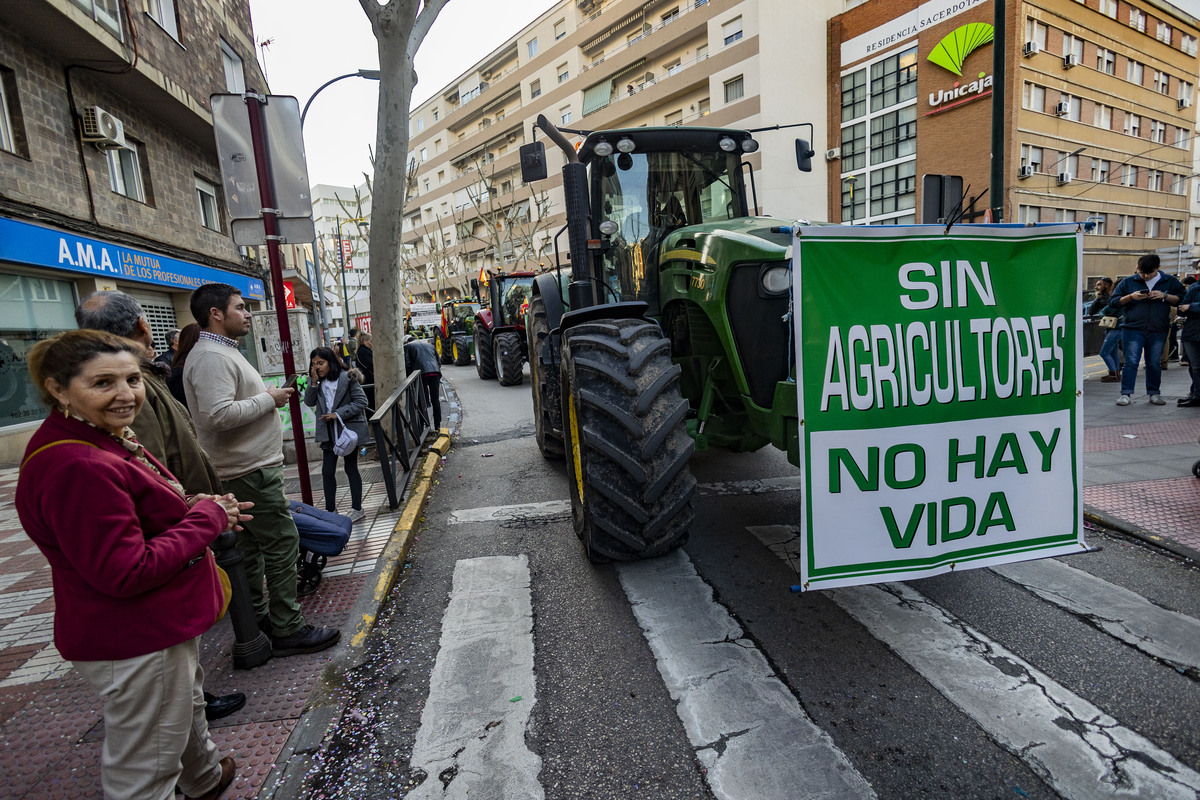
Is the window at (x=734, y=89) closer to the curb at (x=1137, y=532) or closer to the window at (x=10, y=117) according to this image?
the window at (x=10, y=117)

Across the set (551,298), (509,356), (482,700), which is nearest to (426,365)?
(551,298)

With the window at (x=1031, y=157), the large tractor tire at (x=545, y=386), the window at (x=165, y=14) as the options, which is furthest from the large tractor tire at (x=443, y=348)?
the window at (x=1031, y=157)

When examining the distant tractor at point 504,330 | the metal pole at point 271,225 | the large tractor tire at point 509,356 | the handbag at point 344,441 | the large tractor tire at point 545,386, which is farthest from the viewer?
the distant tractor at point 504,330

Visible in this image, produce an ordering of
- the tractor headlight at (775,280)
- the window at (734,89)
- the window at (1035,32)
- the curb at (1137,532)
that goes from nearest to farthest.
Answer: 1. the tractor headlight at (775,280)
2. the curb at (1137,532)
3. the window at (1035,32)
4. the window at (734,89)

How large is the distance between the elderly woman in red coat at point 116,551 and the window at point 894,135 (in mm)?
33547

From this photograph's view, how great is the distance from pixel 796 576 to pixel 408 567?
104 inches

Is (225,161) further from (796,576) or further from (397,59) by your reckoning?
(796,576)

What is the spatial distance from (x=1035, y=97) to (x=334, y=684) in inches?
1411

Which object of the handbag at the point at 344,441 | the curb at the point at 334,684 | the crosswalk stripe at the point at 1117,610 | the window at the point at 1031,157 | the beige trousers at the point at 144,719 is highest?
the window at the point at 1031,157

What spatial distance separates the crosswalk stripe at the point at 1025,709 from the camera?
2.00 m

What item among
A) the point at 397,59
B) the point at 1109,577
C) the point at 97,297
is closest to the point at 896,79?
the point at 397,59

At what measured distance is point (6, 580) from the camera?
439 cm

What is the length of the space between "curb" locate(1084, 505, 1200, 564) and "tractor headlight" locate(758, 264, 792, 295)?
9.59 ft

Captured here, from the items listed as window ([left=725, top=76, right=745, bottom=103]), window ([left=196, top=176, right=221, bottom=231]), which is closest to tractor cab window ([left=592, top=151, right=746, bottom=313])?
window ([left=196, top=176, right=221, bottom=231])
